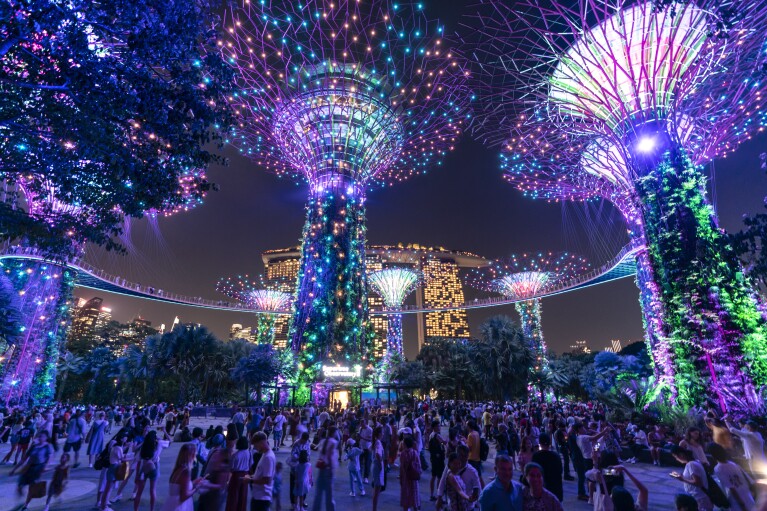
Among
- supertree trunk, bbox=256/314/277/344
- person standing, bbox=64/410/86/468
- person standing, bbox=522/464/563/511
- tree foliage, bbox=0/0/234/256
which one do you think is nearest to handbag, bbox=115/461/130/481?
person standing, bbox=64/410/86/468

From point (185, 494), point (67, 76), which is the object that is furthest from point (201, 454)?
point (67, 76)

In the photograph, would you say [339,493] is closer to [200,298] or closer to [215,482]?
[215,482]

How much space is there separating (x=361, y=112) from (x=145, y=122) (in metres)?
31.2

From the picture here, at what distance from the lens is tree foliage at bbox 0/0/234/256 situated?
26.7 feet

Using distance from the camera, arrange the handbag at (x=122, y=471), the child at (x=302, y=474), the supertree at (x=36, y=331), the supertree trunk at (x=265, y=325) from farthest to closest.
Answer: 1. the supertree trunk at (x=265, y=325)
2. the supertree at (x=36, y=331)
3. the handbag at (x=122, y=471)
4. the child at (x=302, y=474)

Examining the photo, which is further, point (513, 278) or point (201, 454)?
point (513, 278)

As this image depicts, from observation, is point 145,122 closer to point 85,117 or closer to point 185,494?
point 85,117

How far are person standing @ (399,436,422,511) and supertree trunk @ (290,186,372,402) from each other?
95.0 feet

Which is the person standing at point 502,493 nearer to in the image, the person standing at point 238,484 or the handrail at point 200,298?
the person standing at point 238,484

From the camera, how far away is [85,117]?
29.1 feet

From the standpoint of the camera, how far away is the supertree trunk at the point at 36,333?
3138cm

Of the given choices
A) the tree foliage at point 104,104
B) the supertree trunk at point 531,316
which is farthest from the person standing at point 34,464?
the supertree trunk at point 531,316

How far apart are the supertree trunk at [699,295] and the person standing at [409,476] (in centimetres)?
1410

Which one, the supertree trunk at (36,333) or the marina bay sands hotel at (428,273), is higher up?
the marina bay sands hotel at (428,273)
